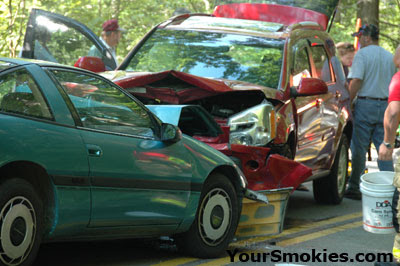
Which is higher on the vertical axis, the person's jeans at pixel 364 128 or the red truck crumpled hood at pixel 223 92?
the red truck crumpled hood at pixel 223 92

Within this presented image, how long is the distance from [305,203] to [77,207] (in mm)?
5757

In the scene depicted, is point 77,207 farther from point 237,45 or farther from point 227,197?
point 237,45

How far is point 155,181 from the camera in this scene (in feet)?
18.8

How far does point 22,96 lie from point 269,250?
2824 millimetres

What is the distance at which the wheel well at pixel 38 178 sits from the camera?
467 centimetres

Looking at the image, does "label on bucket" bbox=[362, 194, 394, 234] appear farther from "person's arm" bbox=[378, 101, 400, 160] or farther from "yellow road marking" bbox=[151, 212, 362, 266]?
"yellow road marking" bbox=[151, 212, 362, 266]

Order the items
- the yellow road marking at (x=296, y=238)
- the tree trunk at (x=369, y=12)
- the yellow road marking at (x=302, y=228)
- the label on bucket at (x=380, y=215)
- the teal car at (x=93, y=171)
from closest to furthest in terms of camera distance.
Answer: the teal car at (x=93, y=171) → the label on bucket at (x=380, y=215) → the yellow road marking at (x=296, y=238) → the yellow road marking at (x=302, y=228) → the tree trunk at (x=369, y=12)

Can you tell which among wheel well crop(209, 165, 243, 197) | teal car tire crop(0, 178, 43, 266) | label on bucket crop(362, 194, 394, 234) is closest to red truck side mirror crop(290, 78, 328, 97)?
wheel well crop(209, 165, 243, 197)

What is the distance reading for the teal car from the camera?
15.3 feet

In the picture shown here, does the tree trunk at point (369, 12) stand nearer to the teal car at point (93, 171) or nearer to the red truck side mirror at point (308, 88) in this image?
the red truck side mirror at point (308, 88)

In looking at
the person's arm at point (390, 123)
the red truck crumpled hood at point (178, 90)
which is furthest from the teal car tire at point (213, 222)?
the person's arm at point (390, 123)

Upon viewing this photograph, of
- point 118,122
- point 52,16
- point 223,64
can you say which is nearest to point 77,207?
point 118,122

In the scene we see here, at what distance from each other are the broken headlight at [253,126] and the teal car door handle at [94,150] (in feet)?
7.63

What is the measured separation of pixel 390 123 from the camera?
6.82 metres
